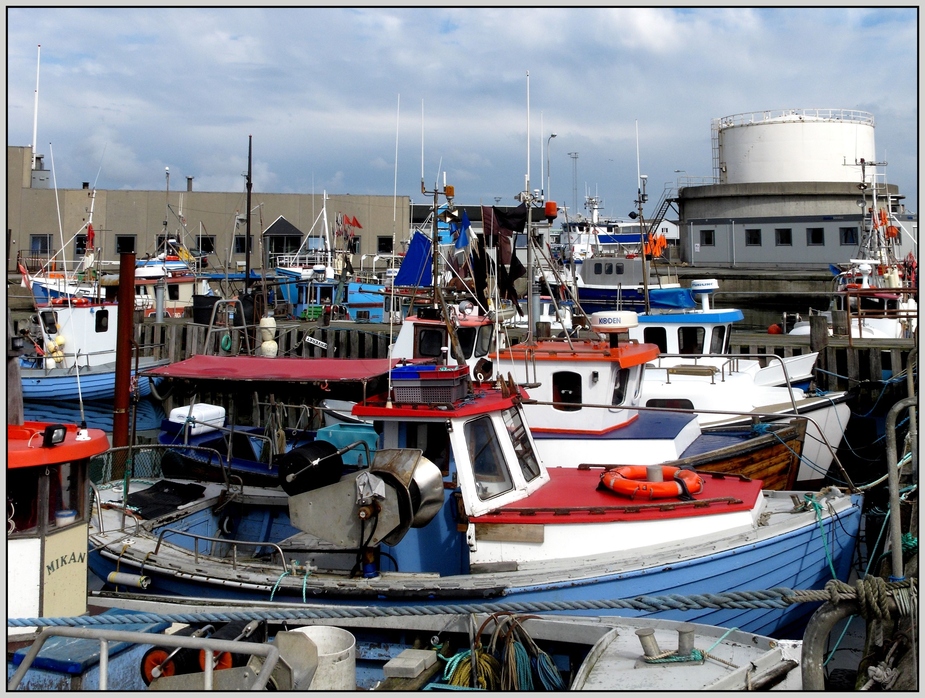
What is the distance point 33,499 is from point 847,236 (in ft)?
116

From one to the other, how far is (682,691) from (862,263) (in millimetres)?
21402

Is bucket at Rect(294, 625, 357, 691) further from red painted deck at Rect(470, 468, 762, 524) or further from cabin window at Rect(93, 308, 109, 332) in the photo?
cabin window at Rect(93, 308, 109, 332)

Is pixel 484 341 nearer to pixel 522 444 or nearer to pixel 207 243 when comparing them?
pixel 522 444

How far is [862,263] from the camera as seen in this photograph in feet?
76.2

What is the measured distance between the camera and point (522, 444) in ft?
26.3

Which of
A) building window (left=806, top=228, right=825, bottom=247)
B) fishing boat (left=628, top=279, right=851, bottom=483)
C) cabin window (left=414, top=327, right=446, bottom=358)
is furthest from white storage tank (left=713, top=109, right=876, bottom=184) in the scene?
cabin window (left=414, top=327, right=446, bottom=358)

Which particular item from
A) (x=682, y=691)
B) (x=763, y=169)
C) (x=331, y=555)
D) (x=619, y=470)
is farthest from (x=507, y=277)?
(x=763, y=169)

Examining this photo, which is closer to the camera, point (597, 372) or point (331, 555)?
point (331, 555)

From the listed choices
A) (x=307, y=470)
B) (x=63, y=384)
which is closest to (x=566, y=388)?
(x=307, y=470)

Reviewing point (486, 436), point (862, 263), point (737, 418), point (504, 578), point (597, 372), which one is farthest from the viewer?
point (862, 263)

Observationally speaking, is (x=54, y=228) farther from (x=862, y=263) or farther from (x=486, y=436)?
(x=486, y=436)

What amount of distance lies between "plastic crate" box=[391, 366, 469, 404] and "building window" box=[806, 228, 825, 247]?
32258mm

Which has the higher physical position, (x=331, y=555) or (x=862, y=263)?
(x=862, y=263)

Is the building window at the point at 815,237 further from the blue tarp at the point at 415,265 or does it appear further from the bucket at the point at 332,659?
the bucket at the point at 332,659
